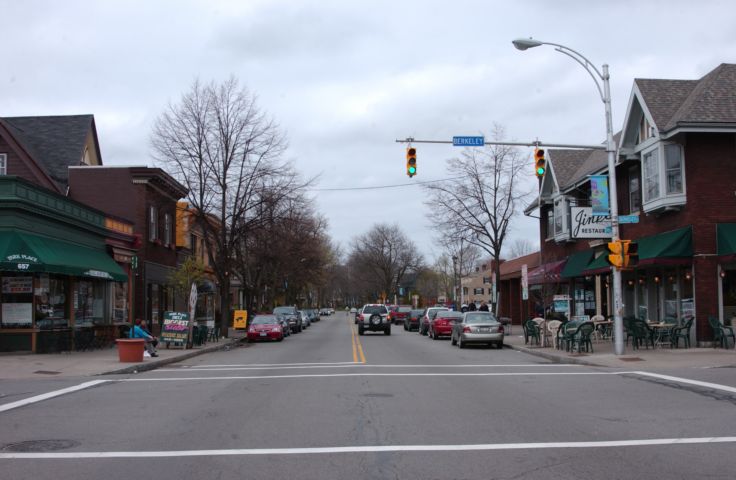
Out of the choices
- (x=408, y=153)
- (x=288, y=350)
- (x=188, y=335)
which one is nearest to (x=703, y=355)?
(x=408, y=153)

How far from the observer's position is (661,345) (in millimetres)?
22656

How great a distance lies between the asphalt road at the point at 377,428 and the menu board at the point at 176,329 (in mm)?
10354

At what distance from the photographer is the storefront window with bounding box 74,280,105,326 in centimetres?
2581

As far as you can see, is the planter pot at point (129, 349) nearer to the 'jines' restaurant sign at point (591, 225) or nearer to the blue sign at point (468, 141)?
the blue sign at point (468, 141)

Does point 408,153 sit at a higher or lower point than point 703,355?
higher

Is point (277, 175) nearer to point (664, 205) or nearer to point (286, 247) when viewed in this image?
point (286, 247)

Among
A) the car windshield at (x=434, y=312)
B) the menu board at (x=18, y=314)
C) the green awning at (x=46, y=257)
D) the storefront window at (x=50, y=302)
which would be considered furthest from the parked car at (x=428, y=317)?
the menu board at (x=18, y=314)

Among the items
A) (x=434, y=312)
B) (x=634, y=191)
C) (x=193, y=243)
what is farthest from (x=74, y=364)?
(x=193, y=243)

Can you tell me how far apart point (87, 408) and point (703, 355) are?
54.4ft

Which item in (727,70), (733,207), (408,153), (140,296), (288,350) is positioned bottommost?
(288,350)

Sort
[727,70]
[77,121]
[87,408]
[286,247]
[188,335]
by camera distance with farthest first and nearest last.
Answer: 1. [286,247]
2. [77,121]
3. [188,335]
4. [727,70]
5. [87,408]

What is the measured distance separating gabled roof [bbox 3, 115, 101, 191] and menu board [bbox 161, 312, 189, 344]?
35.5 feet

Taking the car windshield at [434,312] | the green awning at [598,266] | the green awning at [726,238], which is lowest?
the car windshield at [434,312]

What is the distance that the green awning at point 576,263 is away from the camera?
30.2m
